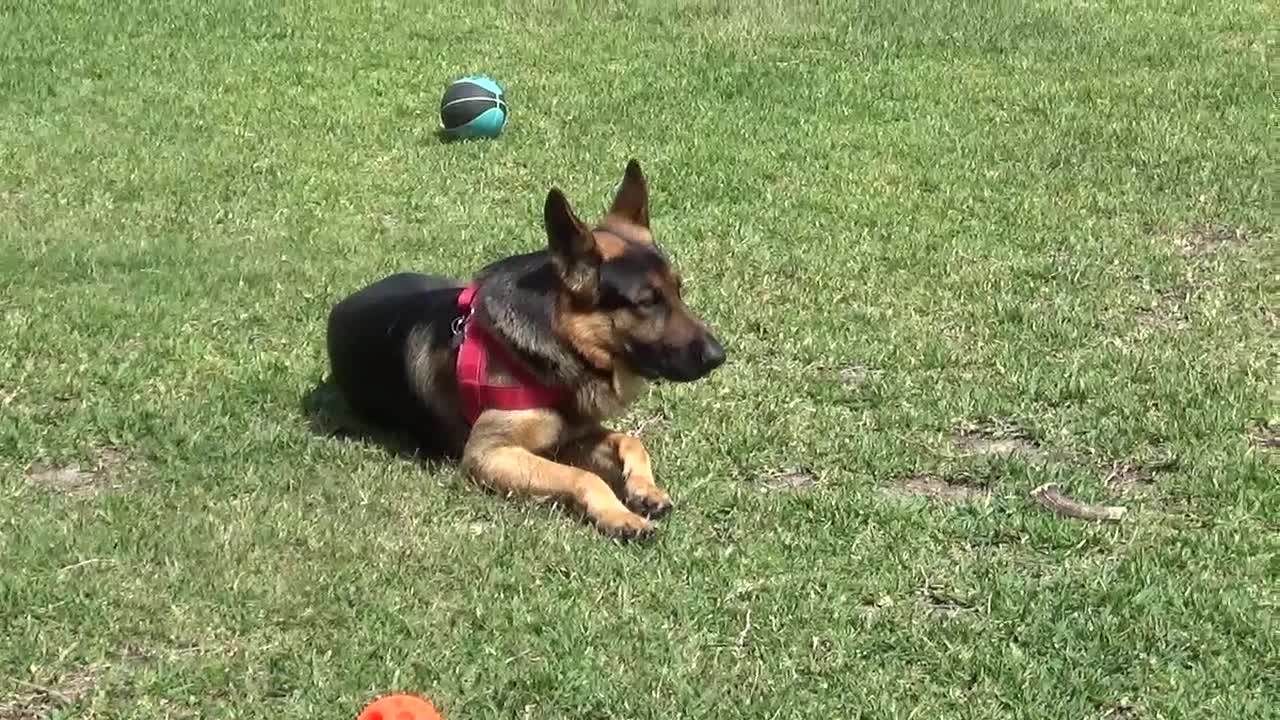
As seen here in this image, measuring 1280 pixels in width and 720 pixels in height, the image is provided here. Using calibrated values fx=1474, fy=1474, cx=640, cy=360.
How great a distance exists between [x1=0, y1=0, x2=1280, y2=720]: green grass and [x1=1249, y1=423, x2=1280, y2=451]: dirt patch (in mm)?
40

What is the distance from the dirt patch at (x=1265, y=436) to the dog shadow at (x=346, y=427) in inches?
132

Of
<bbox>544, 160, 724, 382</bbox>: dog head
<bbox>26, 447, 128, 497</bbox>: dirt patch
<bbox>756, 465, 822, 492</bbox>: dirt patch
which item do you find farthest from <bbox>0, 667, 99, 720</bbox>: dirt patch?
<bbox>756, 465, 822, 492</bbox>: dirt patch

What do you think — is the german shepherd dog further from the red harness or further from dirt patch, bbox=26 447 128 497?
dirt patch, bbox=26 447 128 497

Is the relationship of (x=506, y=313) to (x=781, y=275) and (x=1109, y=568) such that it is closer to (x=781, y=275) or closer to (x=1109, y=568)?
(x=1109, y=568)

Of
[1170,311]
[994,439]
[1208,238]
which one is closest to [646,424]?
[994,439]

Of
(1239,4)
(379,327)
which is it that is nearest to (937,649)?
(379,327)

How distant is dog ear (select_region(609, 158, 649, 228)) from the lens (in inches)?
241

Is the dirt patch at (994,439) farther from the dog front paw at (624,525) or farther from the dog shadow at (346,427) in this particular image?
the dog shadow at (346,427)

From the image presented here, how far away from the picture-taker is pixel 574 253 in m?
5.63

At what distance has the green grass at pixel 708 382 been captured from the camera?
4445 millimetres

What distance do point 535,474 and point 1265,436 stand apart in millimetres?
3031

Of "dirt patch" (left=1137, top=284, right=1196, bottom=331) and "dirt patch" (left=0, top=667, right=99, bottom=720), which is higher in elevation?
"dirt patch" (left=0, top=667, right=99, bottom=720)

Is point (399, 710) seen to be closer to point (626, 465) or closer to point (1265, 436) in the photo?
point (626, 465)

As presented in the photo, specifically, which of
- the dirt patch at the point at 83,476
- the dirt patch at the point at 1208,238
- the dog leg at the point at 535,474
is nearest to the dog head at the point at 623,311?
the dog leg at the point at 535,474
